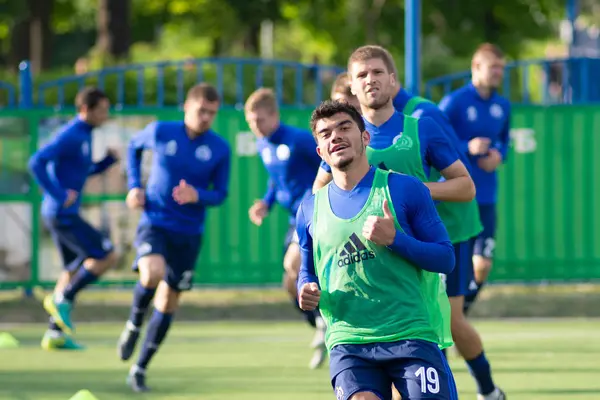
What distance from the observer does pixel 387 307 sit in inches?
212

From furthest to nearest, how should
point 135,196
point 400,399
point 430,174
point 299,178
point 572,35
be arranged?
point 572,35
point 299,178
point 135,196
point 430,174
point 400,399

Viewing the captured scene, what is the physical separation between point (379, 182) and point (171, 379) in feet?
14.2

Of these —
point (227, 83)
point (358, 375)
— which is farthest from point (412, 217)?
point (227, 83)

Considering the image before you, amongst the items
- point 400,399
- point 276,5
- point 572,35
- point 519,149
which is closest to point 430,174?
point 400,399

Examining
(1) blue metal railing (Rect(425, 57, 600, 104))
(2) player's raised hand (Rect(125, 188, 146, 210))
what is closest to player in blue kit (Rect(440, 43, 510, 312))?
(2) player's raised hand (Rect(125, 188, 146, 210))

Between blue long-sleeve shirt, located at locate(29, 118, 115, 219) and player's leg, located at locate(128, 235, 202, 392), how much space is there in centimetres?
226

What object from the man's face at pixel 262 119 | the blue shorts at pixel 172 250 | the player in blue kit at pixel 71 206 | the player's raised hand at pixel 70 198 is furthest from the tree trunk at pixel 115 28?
the blue shorts at pixel 172 250

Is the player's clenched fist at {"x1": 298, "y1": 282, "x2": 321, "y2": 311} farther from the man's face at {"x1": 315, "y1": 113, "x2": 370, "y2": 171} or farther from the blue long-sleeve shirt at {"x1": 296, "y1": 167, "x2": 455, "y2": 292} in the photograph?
the man's face at {"x1": 315, "y1": 113, "x2": 370, "y2": 171}

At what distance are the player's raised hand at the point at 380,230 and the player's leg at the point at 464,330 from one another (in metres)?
2.41

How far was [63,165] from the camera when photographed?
37.3 feet

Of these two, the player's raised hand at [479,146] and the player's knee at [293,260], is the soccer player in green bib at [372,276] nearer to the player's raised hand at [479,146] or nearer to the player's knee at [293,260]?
the player's raised hand at [479,146]

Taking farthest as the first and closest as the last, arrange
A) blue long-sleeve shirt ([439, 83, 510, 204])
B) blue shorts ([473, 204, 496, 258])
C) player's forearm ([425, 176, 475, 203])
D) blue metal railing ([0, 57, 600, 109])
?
blue metal railing ([0, 57, 600, 109]) → blue shorts ([473, 204, 496, 258]) → blue long-sleeve shirt ([439, 83, 510, 204]) → player's forearm ([425, 176, 475, 203])

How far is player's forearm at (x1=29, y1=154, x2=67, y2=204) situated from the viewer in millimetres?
11148

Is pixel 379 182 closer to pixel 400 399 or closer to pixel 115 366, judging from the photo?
pixel 400 399
